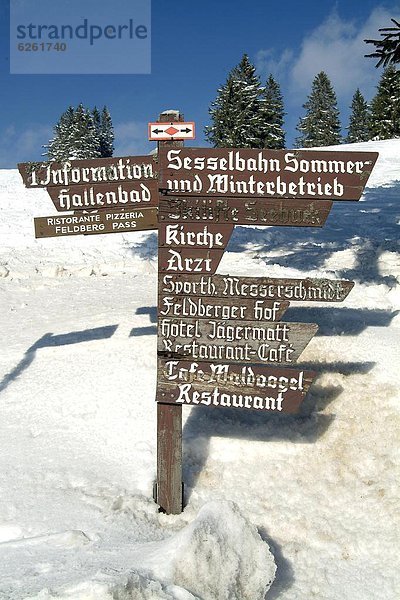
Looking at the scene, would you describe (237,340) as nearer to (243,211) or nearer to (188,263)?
(188,263)

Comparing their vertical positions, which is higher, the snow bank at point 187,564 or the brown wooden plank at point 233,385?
the brown wooden plank at point 233,385

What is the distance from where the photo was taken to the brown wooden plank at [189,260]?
4793 millimetres

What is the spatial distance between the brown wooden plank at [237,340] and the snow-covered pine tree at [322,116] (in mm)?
56139

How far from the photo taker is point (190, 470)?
540 cm

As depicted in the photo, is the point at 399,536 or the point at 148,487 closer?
the point at 399,536

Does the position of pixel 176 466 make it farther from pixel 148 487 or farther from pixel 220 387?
pixel 220 387

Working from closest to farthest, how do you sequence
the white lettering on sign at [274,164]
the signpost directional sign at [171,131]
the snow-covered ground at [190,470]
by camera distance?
the snow-covered ground at [190,470] < the white lettering on sign at [274,164] < the signpost directional sign at [171,131]

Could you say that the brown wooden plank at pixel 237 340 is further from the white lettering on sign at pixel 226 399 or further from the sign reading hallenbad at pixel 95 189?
the sign reading hallenbad at pixel 95 189

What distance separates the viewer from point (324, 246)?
13.1m

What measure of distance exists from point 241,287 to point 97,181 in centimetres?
217

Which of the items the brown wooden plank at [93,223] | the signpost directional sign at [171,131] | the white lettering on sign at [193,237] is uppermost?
the signpost directional sign at [171,131]

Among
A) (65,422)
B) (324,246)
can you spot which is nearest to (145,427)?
(65,422)

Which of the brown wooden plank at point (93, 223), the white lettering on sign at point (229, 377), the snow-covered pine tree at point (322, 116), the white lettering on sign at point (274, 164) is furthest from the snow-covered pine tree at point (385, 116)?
the white lettering on sign at point (229, 377)

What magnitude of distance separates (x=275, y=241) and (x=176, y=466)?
9927 millimetres
